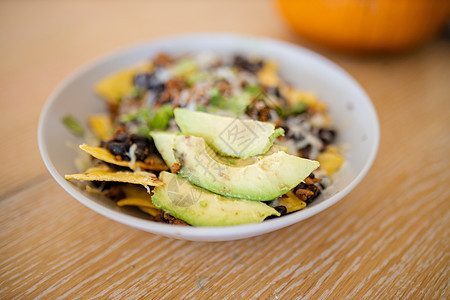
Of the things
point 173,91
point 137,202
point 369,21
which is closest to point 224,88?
point 173,91

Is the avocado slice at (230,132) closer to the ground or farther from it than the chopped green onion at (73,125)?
closer to the ground

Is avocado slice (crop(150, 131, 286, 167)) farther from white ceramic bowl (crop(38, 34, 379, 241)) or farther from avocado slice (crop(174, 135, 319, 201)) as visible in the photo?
white ceramic bowl (crop(38, 34, 379, 241))

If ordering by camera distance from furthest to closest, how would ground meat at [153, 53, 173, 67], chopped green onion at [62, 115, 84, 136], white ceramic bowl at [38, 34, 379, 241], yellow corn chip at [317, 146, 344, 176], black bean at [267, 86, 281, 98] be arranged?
1. ground meat at [153, 53, 173, 67]
2. black bean at [267, 86, 281, 98]
3. chopped green onion at [62, 115, 84, 136]
4. yellow corn chip at [317, 146, 344, 176]
5. white ceramic bowl at [38, 34, 379, 241]

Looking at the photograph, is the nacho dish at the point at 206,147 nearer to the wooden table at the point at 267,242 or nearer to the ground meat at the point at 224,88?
the ground meat at the point at 224,88

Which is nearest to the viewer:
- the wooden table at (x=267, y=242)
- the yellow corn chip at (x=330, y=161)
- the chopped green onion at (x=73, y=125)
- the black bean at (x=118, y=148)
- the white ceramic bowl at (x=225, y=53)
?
the white ceramic bowl at (x=225, y=53)

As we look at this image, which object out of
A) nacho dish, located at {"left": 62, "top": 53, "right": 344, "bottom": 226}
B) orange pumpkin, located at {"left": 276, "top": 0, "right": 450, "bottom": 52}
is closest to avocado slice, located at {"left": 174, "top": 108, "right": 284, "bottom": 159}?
nacho dish, located at {"left": 62, "top": 53, "right": 344, "bottom": 226}

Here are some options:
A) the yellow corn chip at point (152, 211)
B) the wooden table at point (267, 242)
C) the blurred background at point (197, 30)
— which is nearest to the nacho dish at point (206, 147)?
the yellow corn chip at point (152, 211)

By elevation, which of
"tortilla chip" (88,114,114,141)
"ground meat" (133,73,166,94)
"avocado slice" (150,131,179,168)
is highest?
"ground meat" (133,73,166,94)

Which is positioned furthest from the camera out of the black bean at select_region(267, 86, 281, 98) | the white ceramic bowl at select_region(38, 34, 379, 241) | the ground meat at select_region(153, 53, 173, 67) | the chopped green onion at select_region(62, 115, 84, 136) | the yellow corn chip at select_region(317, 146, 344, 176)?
the ground meat at select_region(153, 53, 173, 67)
